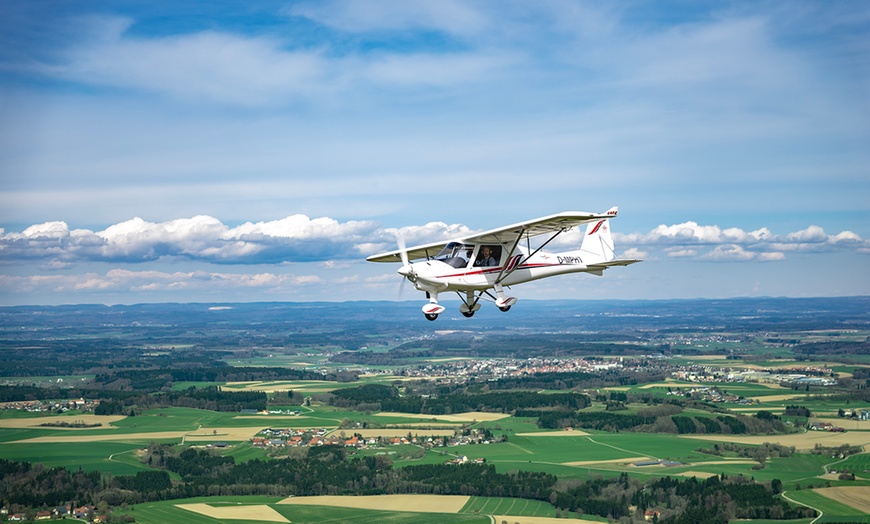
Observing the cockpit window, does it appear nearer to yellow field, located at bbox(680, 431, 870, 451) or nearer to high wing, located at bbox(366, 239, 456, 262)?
high wing, located at bbox(366, 239, 456, 262)

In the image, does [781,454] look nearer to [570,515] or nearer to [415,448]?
[570,515]

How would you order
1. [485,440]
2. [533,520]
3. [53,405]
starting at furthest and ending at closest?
[53,405]
[485,440]
[533,520]

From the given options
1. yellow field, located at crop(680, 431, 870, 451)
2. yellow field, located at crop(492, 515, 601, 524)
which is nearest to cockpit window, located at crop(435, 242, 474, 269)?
yellow field, located at crop(492, 515, 601, 524)

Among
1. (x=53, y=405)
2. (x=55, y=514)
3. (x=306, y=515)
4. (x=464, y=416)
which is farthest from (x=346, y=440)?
(x=53, y=405)

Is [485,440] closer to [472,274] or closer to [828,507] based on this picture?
[828,507]

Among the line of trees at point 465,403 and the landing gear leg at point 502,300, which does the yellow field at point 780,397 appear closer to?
the line of trees at point 465,403

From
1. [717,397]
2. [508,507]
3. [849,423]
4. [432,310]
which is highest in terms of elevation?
[432,310]
